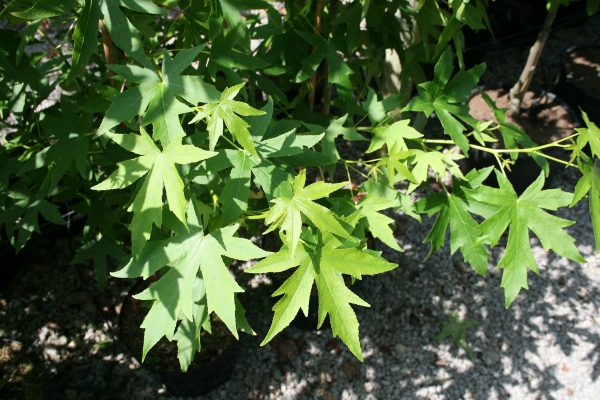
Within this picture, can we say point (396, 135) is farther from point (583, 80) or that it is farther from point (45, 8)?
point (583, 80)

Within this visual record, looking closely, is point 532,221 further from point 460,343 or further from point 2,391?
point 2,391

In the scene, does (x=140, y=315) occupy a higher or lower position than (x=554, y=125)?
lower

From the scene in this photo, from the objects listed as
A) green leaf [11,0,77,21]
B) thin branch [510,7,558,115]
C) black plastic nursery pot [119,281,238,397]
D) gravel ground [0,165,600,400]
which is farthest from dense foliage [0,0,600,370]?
thin branch [510,7,558,115]

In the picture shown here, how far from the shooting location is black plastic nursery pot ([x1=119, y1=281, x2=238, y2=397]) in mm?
2121

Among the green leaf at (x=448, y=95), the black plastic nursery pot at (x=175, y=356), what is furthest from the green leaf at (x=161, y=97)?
the black plastic nursery pot at (x=175, y=356)

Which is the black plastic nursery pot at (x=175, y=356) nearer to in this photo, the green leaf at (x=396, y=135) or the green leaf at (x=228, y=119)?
the green leaf at (x=396, y=135)

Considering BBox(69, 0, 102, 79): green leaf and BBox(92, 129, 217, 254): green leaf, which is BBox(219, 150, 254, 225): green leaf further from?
BBox(69, 0, 102, 79): green leaf

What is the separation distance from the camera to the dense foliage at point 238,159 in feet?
3.78

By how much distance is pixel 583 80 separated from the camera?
11.1ft

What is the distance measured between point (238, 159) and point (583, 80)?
116 inches

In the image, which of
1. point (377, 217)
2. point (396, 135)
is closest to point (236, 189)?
point (377, 217)

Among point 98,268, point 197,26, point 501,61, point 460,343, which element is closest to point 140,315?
point 98,268

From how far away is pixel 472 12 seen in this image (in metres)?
1.55

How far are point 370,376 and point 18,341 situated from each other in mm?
1551
